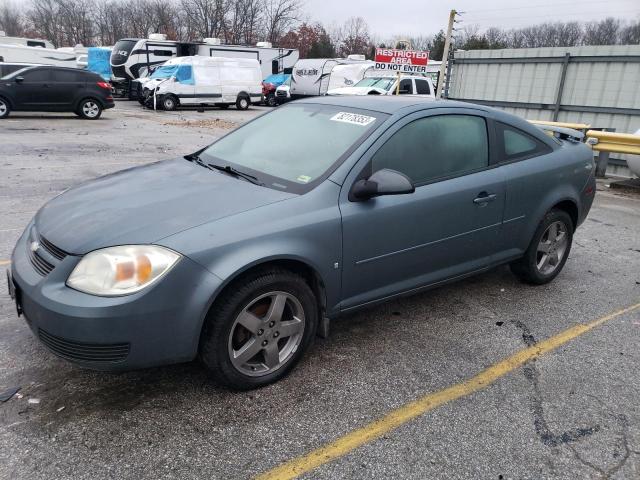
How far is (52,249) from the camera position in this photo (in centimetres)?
263

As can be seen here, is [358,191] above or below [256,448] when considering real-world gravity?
above

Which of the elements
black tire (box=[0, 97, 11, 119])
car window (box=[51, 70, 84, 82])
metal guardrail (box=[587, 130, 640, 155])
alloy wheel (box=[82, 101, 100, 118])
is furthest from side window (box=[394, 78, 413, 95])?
black tire (box=[0, 97, 11, 119])

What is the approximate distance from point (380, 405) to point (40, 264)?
1.93 metres

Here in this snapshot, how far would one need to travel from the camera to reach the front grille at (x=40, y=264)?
2568 millimetres

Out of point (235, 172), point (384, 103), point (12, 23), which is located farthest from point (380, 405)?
point (12, 23)

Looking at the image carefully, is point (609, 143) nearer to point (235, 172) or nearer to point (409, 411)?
point (235, 172)

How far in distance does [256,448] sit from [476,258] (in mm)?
2203

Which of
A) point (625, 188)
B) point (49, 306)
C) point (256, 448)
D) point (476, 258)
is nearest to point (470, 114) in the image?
point (476, 258)

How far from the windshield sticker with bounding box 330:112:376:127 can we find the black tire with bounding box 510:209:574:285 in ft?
6.13

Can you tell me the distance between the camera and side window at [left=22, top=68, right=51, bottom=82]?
51.1 ft

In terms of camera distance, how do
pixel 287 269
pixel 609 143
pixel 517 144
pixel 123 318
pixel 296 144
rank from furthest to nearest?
pixel 609 143, pixel 517 144, pixel 296 144, pixel 287 269, pixel 123 318

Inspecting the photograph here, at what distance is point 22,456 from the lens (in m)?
2.27

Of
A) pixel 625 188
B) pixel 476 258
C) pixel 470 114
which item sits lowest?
pixel 625 188

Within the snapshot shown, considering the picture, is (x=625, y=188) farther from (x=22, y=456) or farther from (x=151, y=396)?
(x=22, y=456)
